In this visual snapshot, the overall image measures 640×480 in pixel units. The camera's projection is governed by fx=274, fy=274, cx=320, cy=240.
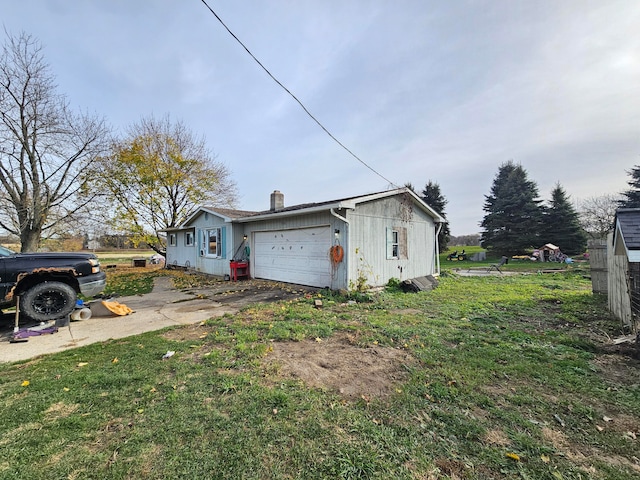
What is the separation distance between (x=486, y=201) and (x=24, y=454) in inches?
1330

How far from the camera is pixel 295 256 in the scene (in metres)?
9.75

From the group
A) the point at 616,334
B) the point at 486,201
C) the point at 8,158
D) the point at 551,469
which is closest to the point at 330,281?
the point at 616,334

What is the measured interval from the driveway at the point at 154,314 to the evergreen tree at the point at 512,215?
2509 centimetres

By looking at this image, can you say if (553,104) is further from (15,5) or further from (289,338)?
(15,5)

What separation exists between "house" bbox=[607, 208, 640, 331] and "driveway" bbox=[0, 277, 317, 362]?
6.79m

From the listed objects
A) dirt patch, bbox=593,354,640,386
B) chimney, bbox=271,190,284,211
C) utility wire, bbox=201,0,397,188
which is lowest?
dirt patch, bbox=593,354,640,386

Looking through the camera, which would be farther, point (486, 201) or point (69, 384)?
point (486, 201)

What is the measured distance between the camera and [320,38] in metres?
6.70

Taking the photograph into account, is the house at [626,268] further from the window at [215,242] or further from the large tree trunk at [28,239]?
the large tree trunk at [28,239]

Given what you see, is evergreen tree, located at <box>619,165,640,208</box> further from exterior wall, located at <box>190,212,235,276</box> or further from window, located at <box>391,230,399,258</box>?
exterior wall, located at <box>190,212,235,276</box>

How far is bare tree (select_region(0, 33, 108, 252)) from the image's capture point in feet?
41.5

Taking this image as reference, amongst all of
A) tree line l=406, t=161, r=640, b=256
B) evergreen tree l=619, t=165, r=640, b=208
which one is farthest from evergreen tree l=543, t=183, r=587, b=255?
evergreen tree l=619, t=165, r=640, b=208

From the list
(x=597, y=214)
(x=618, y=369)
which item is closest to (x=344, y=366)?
(x=618, y=369)

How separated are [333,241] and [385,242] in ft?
6.94
